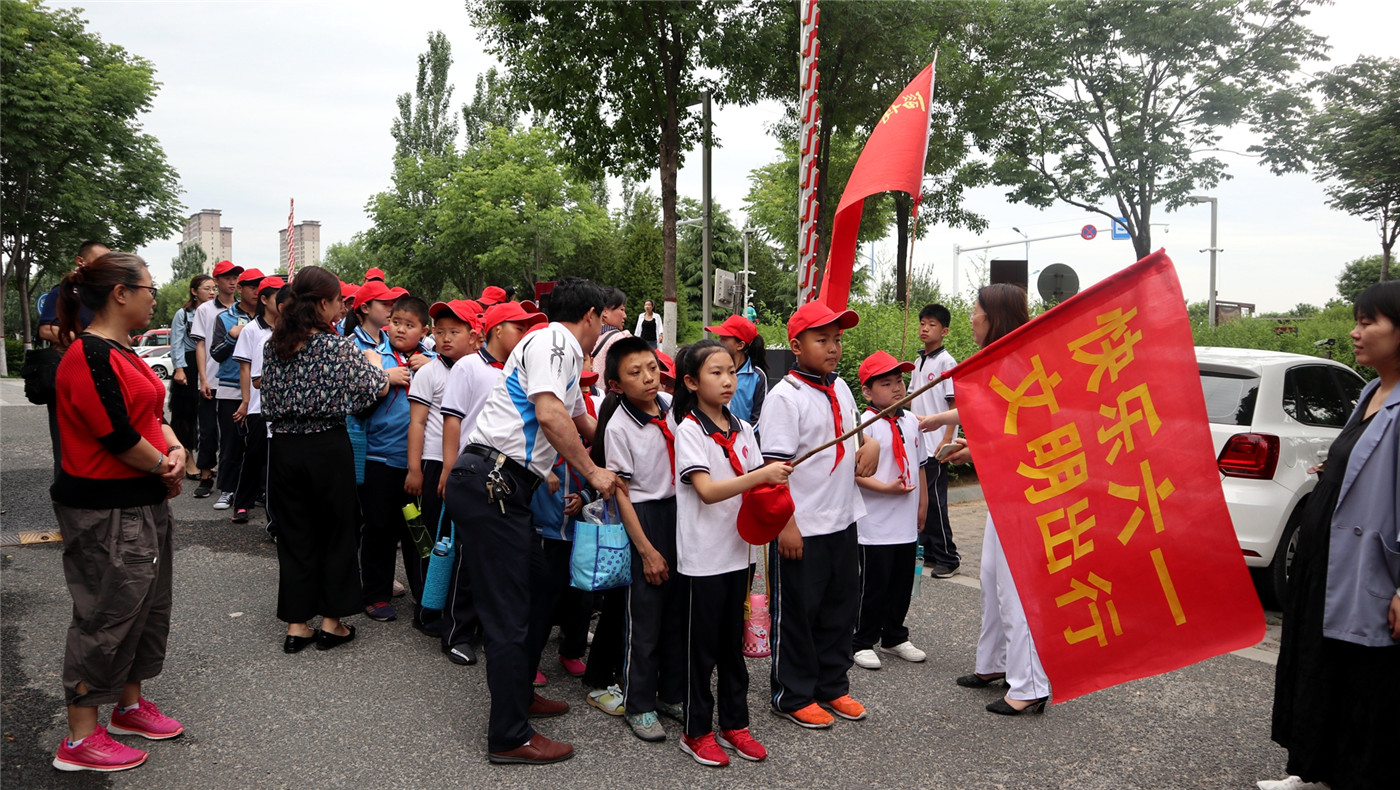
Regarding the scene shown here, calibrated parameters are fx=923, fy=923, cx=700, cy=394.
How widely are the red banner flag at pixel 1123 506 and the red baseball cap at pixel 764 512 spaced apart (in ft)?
2.68

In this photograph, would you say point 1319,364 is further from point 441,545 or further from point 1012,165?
point 1012,165

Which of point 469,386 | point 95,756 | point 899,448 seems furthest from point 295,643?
point 899,448

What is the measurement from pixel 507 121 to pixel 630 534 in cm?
4571

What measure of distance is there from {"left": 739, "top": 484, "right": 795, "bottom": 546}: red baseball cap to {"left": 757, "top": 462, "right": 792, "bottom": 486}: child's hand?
7 centimetres

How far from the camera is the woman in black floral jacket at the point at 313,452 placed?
4.57 m

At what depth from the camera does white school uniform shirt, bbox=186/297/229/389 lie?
8055mm

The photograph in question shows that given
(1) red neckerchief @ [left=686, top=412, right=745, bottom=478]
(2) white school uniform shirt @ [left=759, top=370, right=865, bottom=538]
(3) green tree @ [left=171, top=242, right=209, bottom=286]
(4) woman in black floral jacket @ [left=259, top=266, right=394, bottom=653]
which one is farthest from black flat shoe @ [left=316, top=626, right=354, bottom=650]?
(3) green tree @ [left=171, top=242, right=209, bottom=286]

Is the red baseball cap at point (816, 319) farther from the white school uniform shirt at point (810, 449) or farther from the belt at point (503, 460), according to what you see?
the belt at point (503, 460)

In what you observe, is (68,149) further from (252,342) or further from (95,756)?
(95,756)

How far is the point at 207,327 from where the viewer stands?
8102 mm

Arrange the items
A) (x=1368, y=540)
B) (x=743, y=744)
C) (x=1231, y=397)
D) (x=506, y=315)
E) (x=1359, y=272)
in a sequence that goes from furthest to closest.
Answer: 1. (x=1359, y=272)
2. (x=1231, y=397)
3. (x=506, y=315)
4. (x=743, y=744)
5. (x=1368, y=540)

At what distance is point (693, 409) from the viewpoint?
149 inches

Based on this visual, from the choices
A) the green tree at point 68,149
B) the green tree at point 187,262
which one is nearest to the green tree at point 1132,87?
the green tree at point 68,149

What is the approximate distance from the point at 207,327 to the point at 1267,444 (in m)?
8.28
